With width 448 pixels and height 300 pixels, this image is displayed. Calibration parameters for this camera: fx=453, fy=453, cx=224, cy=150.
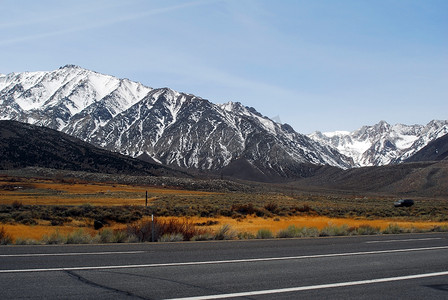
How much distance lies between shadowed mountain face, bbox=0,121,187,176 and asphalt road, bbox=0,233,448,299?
4400 inches

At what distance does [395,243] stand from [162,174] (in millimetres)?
128543

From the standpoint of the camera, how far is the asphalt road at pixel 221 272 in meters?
7.61

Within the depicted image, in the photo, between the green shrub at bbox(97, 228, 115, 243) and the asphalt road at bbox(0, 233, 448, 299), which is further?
the green shrub at bbox(97, 228, 115, 243)

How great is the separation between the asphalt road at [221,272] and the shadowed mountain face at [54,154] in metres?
112

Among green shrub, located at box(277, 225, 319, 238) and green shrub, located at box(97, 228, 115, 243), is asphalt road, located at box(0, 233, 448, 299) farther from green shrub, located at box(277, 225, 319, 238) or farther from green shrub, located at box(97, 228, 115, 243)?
green shrub, located at box(277, 225, 319, 238)

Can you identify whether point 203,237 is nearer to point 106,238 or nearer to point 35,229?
point 106,238

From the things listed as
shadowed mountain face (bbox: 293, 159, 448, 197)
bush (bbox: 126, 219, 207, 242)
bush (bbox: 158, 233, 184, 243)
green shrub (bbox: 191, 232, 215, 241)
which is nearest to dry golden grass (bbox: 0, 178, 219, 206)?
bush (bbox: 126, 219, 207, 242)

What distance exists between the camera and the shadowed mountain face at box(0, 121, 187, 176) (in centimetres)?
12091

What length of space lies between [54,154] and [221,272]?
131492 millimetres

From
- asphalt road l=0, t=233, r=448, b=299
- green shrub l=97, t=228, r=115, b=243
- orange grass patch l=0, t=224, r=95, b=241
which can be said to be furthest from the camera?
orange grass patch l=0, t=224, r=95, b=241

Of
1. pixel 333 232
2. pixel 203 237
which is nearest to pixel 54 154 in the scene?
pixel 333 232

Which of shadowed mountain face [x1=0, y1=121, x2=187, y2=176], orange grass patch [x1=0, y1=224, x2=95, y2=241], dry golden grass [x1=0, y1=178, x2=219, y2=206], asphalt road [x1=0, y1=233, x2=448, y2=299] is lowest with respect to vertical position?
orange grass patch [x1=0, y1=224, x2=95, y2=241]

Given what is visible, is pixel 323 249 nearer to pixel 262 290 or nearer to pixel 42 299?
pixel 262 290

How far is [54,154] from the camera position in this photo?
431ft
